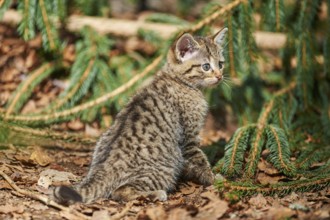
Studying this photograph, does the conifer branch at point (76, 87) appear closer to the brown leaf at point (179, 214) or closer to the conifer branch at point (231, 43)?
the conifer branch at point (231, 43)

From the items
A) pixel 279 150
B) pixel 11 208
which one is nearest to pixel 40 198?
pixel 11 208

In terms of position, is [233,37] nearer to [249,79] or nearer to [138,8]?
[249,79]

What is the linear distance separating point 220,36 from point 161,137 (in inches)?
63.2

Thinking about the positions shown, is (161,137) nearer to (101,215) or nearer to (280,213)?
(101,215)

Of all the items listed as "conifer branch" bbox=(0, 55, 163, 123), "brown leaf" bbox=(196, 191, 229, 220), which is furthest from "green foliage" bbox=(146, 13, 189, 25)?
"brown leaf" bbox=(196, 191, 229, 220)

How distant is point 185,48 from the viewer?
19.6 ft

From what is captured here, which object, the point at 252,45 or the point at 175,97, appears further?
the point at 252,45

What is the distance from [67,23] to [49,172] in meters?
3.23

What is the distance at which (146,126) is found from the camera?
5215 mm

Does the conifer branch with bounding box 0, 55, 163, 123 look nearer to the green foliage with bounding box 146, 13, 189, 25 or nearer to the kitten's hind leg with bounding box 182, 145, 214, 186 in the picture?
the green foliage with bounding box 146, 13, 189, 25

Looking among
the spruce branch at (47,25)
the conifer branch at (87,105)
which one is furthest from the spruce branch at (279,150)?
the spruce branch at (47,25)

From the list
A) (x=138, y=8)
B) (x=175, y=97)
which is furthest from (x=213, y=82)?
(x=138, y=8)

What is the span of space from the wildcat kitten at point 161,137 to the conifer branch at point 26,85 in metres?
2.11

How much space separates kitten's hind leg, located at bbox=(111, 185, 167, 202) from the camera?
186 inches
